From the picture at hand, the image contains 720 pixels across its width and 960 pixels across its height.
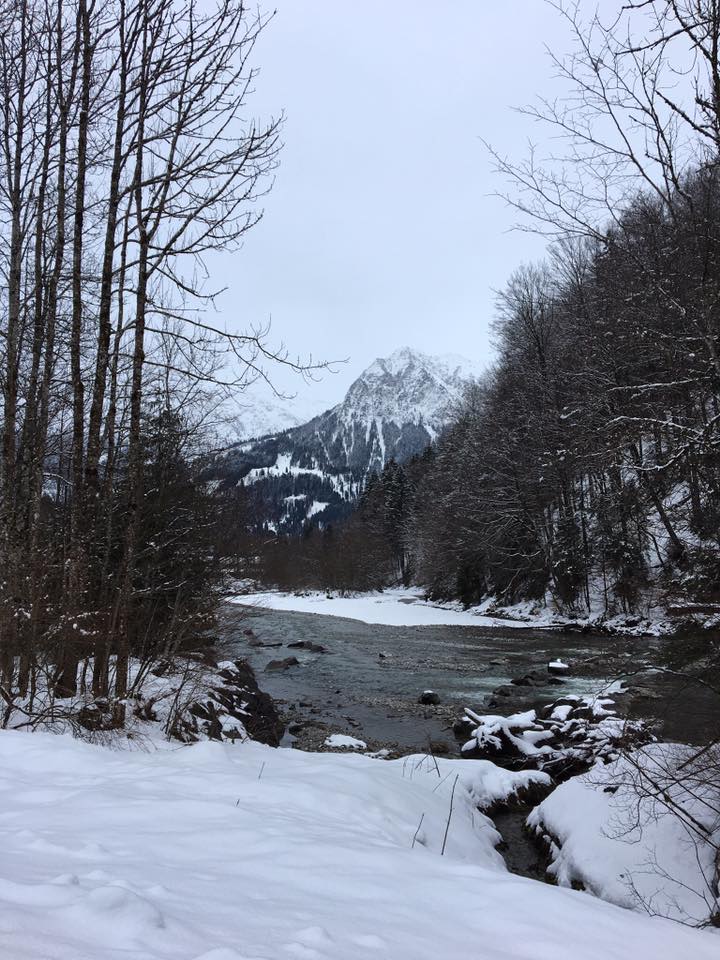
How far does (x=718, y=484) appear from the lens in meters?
5.29

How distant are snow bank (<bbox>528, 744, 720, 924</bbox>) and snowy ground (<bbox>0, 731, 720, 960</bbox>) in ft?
3.37

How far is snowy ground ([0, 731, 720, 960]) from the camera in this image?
1.84 meters

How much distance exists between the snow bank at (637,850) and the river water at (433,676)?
34.0 inches

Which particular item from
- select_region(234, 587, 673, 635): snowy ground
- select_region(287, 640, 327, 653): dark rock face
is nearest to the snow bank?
select_region(234, 587, 673, 635): snowy ground

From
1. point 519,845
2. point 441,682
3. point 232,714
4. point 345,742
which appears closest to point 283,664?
point 441,682

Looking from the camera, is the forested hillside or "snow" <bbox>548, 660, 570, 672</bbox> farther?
"snow" <bbox>548, 660, 570, 672</bbox>

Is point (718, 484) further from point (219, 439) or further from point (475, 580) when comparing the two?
point (475, 580)

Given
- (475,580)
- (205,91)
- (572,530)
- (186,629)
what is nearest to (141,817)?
(186,629)

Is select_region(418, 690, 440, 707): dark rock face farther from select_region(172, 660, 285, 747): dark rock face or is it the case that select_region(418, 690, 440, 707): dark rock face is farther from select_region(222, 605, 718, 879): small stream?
select_region(172, 660, 285, 747): dark rock face

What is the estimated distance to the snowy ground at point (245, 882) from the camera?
1.84m

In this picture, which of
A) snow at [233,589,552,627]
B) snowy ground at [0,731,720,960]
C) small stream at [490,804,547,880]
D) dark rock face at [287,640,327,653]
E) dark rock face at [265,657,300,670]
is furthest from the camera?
snow at [233,589,552,627]

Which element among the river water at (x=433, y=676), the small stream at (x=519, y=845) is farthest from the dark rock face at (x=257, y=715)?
the small stream at (x=519, y=845)

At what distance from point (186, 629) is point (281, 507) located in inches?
7024

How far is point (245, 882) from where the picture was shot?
2535mm
